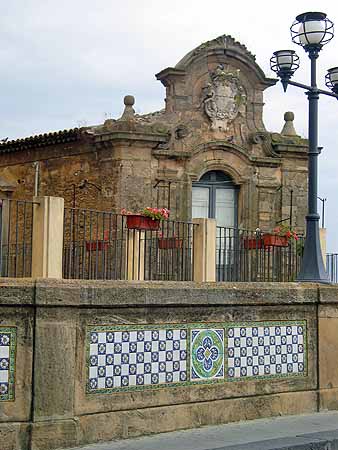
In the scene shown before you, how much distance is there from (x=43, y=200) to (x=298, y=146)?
1345 cm

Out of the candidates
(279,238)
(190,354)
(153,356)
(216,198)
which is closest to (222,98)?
(216,198)

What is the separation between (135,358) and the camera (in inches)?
363

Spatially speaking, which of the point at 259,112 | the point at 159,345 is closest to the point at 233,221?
the point at 259,112

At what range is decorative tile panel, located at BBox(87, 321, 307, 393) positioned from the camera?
29.5ft

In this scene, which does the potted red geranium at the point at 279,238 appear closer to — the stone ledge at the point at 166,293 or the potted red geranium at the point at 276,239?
the potted red geranium at the point at 276,239

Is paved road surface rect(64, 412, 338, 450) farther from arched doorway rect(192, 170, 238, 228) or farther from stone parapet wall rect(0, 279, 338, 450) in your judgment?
arched doorway rect(192, 170, 238, 228)

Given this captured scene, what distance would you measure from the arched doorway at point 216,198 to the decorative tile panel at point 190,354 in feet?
33.5

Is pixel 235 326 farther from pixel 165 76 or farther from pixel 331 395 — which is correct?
pixel 165 76

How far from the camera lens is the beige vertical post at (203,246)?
11969 mm

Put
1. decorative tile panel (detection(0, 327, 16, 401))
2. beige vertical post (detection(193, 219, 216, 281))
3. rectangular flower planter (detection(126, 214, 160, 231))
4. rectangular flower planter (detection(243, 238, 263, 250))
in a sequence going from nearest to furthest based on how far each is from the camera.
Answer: decorative tile panel (detection(0, 327, 16, 401)) → beige vertical post (detection(193, 219, 216, 281)) → rectangular flower planter (detection(126, 214, 160, 231)) → rectangular flower planter (detection(243, 238, 263, 250))

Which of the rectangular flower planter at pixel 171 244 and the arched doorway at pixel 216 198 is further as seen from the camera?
the arched doorway at pixel 216 198

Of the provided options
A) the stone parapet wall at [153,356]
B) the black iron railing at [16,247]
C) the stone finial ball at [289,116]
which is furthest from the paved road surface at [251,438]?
the stone finial ball at [289,116]

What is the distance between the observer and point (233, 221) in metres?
21.6

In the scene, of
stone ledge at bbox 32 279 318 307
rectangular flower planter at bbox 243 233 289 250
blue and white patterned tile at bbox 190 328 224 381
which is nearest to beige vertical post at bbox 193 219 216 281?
stone ledge at bbox 32 279 318 307
